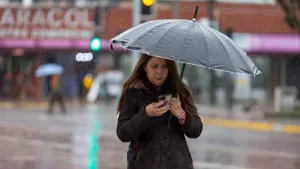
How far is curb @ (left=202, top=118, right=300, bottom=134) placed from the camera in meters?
20.4

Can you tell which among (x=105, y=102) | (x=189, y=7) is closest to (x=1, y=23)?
(x=105, y=102)

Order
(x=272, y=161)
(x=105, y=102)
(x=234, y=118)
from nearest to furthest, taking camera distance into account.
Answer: (x=272, y=161)
(x=234, y=118)
(x=105, y=102)

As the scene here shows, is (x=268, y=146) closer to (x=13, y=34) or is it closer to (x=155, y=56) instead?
(x=155, y=56)

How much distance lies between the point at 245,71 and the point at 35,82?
36.7m

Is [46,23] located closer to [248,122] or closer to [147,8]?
[248,122]

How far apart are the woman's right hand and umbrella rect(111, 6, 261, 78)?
0.99 ft

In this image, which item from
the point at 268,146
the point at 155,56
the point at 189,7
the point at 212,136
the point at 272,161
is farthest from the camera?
the point at 189,7

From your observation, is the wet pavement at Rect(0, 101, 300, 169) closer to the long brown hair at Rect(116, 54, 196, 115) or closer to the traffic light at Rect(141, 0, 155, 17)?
the traffic light at Rect(141, 0, 155, 17)

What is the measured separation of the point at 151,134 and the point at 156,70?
0.41 metres

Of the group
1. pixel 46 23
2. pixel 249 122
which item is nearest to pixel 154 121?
pixel 249 122

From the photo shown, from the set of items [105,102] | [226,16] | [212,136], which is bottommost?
[105,102]

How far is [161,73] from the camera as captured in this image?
4.00 metres

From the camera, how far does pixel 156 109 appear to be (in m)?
3.76

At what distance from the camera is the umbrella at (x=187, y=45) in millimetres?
3922
